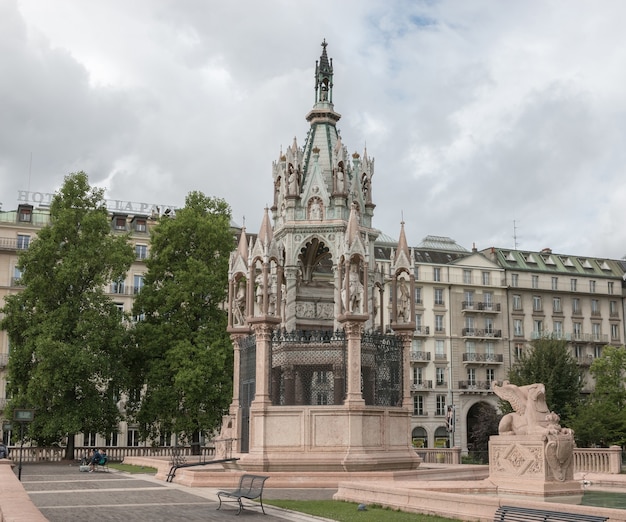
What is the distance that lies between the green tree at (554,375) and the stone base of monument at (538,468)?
35.4m

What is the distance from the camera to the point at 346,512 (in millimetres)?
15703

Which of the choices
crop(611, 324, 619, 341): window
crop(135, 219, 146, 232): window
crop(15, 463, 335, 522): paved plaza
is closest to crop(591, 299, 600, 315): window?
crop(611, 324, 619, 341): window

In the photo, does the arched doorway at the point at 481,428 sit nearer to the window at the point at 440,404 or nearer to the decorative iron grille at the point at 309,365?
the window at the point at 440,404

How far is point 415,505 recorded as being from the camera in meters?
15.8

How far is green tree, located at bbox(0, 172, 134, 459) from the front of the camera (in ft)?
126

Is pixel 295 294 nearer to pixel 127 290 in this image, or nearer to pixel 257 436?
pixel 257 436

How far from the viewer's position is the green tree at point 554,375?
5262 centimetres

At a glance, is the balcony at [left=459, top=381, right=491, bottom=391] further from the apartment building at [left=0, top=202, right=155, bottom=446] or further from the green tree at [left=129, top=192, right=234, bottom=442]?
the green tree at [left=129, top=192, right=234, bottom=442]

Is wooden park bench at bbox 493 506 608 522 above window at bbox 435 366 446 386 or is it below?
below

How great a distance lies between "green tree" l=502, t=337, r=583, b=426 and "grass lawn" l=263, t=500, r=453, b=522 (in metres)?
37.4

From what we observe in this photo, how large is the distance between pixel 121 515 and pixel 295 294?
12613 millimetres

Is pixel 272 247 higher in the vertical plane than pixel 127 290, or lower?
lower

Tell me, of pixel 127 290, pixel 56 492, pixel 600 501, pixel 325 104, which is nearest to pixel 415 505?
pixel 600 501

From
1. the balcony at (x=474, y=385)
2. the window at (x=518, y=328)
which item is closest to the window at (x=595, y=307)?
the window at (x=518, y=328)
